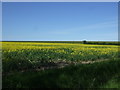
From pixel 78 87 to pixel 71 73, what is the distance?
1.33m

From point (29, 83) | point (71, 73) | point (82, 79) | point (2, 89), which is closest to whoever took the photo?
point (2, 89)

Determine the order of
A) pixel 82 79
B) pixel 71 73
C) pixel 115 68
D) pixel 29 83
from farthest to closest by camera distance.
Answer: pixel 115 68 < pixel 71 73 < pixel 82 79 < pixel 29 83

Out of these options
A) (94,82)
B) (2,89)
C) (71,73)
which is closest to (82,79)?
(94,82)

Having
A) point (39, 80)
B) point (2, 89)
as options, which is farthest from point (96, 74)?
point (2, 89)

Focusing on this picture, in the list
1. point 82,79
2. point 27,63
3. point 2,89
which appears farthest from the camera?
point 27,63

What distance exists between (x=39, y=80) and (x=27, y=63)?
10.3 ft

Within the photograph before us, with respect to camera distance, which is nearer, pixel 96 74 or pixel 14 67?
pixel 96 74

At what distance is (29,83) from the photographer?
579 cm

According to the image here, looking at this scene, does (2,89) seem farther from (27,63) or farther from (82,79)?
(27,63)

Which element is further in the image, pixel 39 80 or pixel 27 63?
pixel 27 63

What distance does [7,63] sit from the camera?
8305 millimetres

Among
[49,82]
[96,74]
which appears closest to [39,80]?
[49,82]

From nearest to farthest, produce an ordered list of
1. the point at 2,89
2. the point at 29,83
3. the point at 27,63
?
the point at 2,89, the point at 29,83, the point at 27,63

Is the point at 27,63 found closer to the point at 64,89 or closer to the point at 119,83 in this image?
the point at 64,89
